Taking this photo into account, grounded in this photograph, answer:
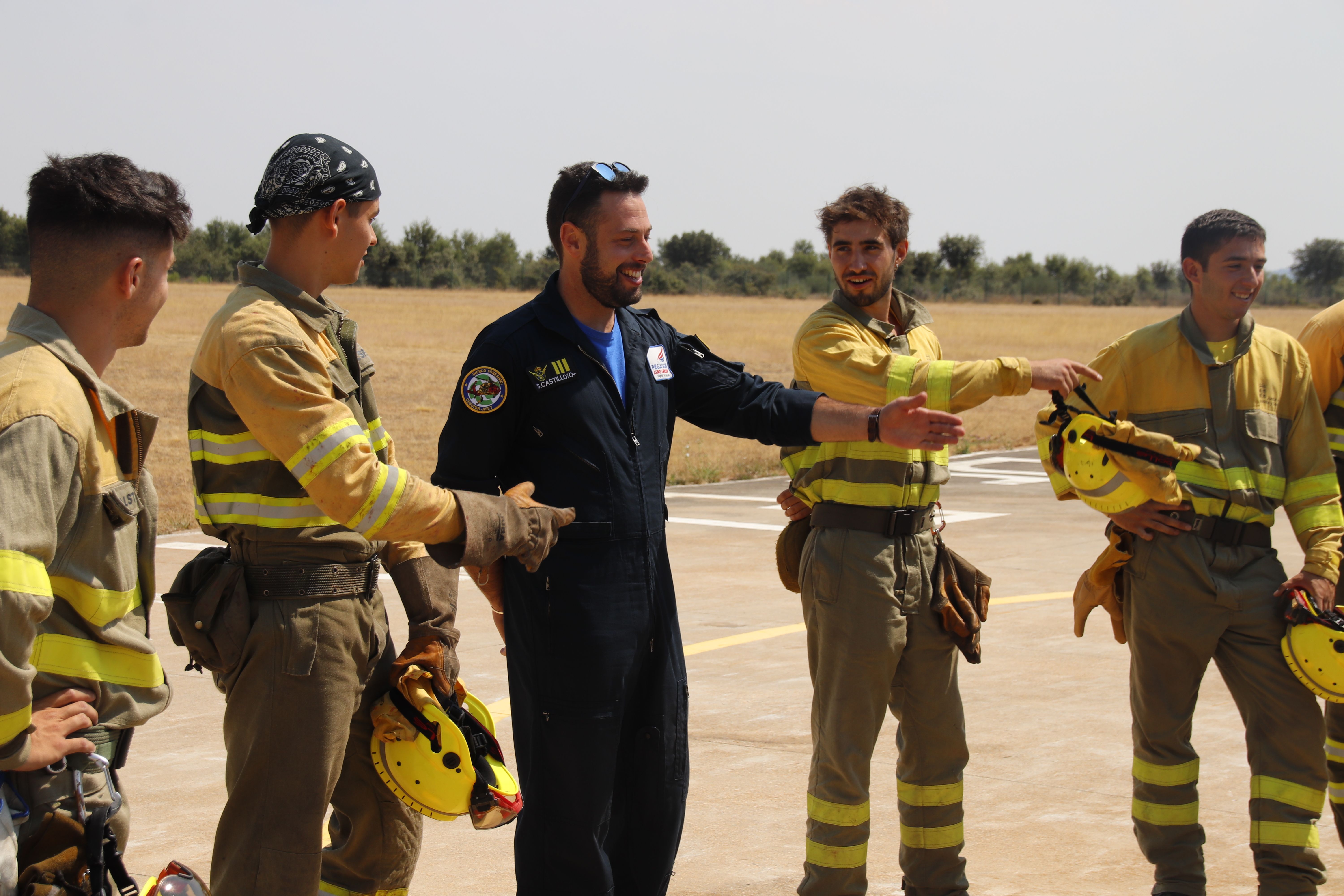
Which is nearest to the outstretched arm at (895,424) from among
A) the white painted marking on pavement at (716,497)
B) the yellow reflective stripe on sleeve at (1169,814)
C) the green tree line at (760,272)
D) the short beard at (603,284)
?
the short beard at (603,284)

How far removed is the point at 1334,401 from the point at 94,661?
4.49 meters

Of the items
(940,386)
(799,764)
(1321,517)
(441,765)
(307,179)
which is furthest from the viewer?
(799,764)

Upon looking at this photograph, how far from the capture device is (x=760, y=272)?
320 ft

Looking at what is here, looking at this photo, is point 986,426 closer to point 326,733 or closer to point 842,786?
point 842,786

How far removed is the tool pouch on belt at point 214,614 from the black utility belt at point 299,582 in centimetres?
3

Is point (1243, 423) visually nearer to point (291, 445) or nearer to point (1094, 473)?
point (1094, 473)

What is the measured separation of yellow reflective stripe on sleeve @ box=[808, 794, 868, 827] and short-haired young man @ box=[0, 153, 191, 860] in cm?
223

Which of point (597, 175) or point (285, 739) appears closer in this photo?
point (285, 739)

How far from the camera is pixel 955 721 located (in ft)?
14.6

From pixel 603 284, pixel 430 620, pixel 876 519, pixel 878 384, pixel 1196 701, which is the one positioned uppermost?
pixel 603 284

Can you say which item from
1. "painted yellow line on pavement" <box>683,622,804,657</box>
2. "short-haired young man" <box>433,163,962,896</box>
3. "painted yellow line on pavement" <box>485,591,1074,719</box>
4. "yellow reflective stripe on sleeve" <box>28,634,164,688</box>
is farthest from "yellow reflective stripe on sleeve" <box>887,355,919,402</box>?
"painted yellow line on pavement" <box>683,622,804,657</box>

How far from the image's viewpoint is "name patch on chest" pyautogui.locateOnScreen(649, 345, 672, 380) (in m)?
3.98

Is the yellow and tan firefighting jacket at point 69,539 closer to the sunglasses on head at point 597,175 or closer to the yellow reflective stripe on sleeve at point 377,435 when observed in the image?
the yellow reflective stripe on sleeve at point 377,435

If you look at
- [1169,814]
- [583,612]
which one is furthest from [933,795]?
[583,612]
